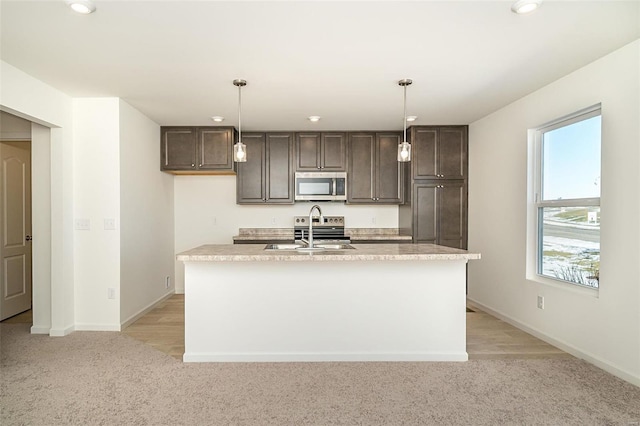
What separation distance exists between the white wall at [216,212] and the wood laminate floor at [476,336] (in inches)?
51.2

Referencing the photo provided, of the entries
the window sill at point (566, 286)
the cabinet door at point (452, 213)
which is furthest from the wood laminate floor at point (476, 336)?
the cabinet door at point (452, 213)

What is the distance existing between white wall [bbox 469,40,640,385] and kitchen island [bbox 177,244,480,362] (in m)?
0.99

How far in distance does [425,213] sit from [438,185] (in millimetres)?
410

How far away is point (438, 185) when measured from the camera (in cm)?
493

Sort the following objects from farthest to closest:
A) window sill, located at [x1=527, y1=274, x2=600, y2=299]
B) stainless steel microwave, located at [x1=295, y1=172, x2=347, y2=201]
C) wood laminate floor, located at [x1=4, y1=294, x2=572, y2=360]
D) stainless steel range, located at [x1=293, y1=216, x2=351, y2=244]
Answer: stainless steel range, located at [x1=293, y1=216, x2=351, y2=244]
stainless steel microwave, located at [x1=295, y1=172, x2=347, y2=201]
wood laminate floor, located at [x1=4, y1=294, x2=572, y2=360]
window sill, located at [x1=527, y1=274, x2=600, y2=299]

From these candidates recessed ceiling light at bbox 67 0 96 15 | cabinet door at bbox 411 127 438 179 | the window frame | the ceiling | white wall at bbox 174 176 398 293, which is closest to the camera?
recessed ceiling light at bbox 67 0 96 15

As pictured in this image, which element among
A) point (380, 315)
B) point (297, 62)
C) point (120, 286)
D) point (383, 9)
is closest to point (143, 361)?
point (120, 286)

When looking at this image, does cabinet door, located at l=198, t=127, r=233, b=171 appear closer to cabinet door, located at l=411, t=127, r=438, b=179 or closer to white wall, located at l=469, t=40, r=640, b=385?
cabinet door, located at l=411, t=127, r=438, b=179

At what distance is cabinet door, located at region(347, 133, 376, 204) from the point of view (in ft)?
17.0

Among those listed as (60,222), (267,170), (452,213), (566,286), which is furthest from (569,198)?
(60,222)

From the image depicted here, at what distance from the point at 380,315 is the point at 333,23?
2138mm

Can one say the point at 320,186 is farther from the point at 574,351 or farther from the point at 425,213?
the point at 574,351

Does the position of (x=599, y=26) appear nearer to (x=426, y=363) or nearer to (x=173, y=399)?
(x=426, y=363)

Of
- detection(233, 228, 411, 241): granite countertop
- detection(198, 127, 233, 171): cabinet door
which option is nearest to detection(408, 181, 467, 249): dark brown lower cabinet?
detection(233, 228, 411, 241): granite countertop
